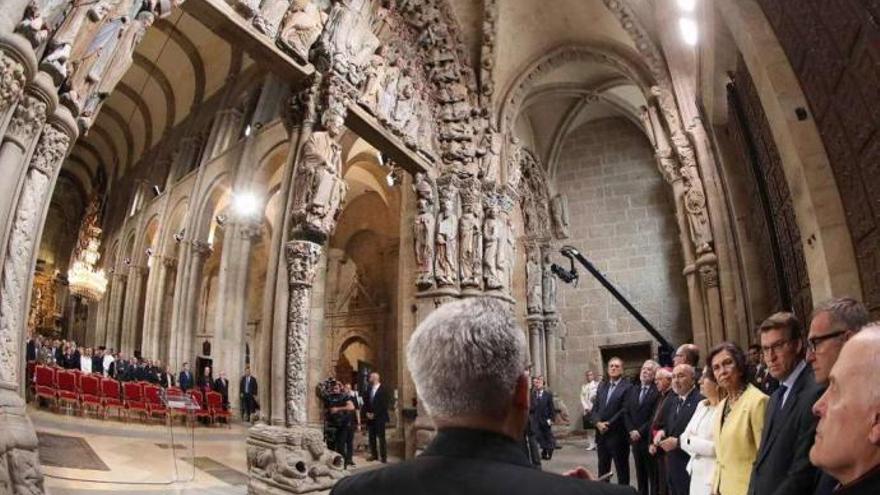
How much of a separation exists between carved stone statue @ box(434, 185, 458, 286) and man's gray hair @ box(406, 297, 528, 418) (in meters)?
8.35

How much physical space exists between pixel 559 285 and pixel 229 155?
9.58m

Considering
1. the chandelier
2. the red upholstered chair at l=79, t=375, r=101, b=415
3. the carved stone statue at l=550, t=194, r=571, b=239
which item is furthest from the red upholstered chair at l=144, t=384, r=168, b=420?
the carved stone statue at l=550, t=194, r=571, b=239

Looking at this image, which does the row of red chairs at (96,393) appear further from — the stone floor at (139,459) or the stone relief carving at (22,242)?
the stone relief carving at (22,242)

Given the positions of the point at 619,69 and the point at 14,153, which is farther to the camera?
the point at 619,69

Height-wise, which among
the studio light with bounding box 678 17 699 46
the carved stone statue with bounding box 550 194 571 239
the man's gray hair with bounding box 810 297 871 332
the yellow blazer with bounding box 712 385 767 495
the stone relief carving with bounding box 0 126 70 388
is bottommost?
the yellow blazer with bounding box 712 385 767 495

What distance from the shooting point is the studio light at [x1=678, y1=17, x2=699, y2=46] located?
25.0 feet

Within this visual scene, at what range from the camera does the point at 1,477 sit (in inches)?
130

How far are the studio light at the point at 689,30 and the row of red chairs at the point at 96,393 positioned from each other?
351 inches

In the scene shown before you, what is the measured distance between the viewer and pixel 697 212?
914 cm

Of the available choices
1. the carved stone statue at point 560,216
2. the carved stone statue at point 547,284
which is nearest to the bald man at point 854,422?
the carved stone statue at point 547,284

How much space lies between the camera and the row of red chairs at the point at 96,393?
9180 mm

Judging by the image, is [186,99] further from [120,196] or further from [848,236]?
[848,236]

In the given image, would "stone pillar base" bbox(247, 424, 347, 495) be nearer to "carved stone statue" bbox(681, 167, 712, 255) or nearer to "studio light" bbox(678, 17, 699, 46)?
"carved stone statue" bbox(681, 167, 712, 255)

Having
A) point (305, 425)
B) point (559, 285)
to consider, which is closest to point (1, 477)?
point (305, 425)
